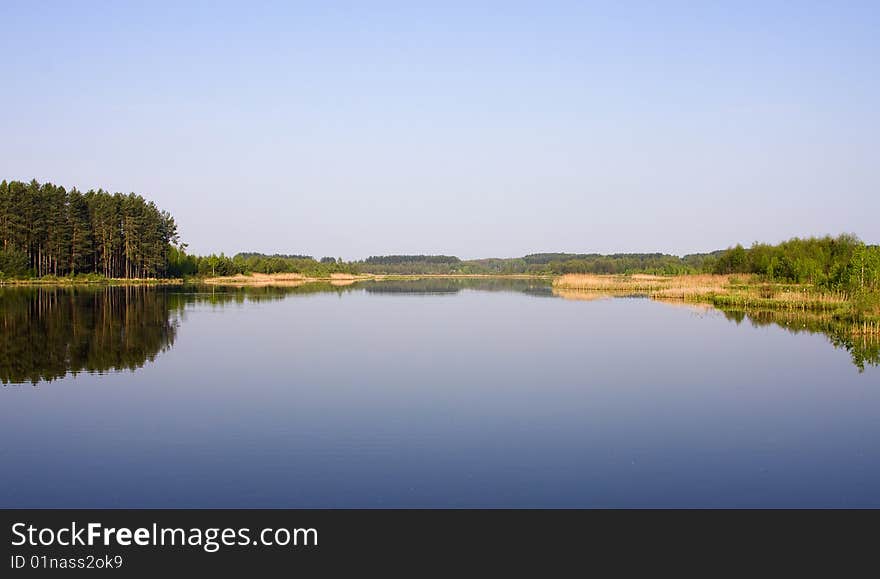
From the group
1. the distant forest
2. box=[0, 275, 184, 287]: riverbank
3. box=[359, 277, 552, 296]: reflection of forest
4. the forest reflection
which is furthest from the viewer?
box=[359, 277, 552, 296]: reflection of forest

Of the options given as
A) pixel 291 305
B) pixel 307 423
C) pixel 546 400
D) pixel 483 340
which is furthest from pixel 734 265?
pixel 307 423

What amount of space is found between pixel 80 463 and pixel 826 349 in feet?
74.4

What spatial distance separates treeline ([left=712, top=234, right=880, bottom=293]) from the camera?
33.1 metres

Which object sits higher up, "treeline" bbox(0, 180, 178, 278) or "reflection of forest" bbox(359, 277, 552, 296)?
"treeline" bbox(0, 180, 178, 278)

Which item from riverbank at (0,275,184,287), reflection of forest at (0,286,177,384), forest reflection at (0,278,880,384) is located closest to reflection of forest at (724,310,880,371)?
forest reflection at (0,278,880,384)

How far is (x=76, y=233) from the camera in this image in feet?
237

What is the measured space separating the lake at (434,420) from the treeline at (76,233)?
47.6m

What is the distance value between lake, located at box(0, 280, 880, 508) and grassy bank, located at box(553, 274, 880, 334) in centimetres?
510

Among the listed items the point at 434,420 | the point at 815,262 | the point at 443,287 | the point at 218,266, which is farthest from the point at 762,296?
the point at 218,266

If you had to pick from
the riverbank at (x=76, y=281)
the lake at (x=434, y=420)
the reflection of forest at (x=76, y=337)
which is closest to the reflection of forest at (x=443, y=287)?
the riverbank at (x=76, y=281)

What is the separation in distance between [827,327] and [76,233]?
227 ft

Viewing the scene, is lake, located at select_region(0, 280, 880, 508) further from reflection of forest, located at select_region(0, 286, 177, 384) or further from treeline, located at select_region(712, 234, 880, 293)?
treeline, located at select_region(712, 234, 880, 293)

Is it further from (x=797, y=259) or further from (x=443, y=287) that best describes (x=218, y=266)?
(x=797, y=259)
